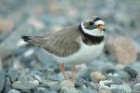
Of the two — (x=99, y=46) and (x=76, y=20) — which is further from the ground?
(x=99, y=46)

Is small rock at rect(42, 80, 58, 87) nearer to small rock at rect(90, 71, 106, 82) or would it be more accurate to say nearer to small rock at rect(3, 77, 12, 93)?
small rock at rect(3, 77, 12, 93)

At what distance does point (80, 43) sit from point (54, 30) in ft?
18.0

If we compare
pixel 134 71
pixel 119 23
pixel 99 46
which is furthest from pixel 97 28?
pixel 119 23

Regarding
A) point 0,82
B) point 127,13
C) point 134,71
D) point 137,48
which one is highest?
point 0,82

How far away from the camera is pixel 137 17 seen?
1473 centimetres

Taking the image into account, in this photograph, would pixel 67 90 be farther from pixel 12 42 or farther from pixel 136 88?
pixel 12 42

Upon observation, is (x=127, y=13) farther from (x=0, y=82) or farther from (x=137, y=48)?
(x=0, y=82)

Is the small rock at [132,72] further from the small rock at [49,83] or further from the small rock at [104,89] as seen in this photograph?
the small rock at [49,83]

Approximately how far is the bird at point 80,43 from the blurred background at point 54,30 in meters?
0.45

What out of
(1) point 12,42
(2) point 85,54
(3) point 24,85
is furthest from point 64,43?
(1) point 12,42

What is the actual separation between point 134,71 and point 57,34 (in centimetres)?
119

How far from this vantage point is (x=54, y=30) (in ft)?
38.8

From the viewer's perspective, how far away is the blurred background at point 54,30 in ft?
25.4

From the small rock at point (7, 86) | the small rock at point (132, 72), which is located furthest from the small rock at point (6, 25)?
the small rock at point (7, 86)
